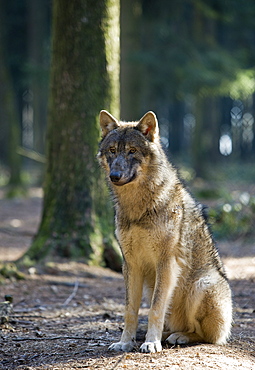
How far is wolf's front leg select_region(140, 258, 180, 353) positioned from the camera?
4742mm

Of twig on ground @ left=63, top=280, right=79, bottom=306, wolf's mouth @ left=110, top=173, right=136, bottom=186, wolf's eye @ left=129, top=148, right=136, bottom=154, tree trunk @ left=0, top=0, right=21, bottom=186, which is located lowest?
twig on ground @ left=63, top=280, right=79, bottom=306

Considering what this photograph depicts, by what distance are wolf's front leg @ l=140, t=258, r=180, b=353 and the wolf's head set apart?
991mm

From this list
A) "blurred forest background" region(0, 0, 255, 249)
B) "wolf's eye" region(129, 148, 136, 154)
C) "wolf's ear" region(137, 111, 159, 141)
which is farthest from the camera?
"blurred forest background" region(0, 0, 255, 249)

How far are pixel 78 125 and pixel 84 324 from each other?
3812 mm

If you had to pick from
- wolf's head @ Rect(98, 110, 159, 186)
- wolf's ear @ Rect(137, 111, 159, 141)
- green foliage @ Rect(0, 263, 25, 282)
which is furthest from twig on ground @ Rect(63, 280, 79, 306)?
wolf's ear @ Rect(137, 111, 159, 141)

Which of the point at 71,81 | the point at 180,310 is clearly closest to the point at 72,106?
the point at 71,81

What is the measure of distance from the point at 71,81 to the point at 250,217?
6.74 metres

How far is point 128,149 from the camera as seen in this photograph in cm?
491

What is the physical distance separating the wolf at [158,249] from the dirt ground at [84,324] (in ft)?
0.90

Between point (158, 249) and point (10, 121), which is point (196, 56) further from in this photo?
point (158, 249)

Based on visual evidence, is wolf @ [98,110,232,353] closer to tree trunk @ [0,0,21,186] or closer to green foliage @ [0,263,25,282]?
green foliage @ [0,263,25,282]

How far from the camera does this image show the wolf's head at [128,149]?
15.7 ft

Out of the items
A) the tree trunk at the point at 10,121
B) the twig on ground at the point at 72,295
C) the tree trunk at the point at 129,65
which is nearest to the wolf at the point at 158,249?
the twig on ground at the point at 72,295

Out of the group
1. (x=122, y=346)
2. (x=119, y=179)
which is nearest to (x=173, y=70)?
(x=119, y=179)
